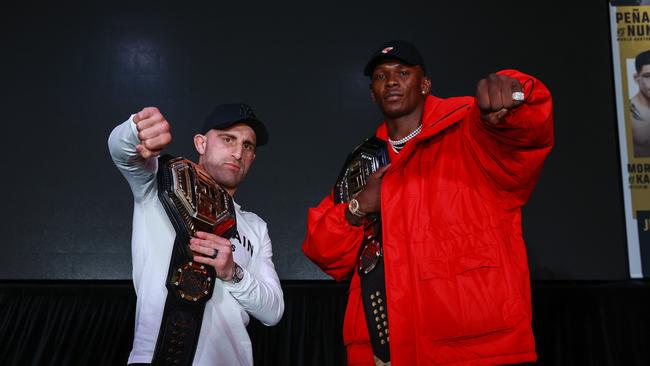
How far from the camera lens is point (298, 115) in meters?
3.19

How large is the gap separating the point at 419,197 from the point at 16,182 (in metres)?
2.44

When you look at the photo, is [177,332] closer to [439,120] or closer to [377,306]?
[377,306]

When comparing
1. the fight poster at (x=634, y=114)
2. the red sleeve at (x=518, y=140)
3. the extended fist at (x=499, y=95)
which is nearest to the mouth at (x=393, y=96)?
the red sleeve at (x=518, y=140)

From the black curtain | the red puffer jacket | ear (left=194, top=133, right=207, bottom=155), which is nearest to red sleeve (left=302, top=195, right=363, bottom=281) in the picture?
the red puffer jacket

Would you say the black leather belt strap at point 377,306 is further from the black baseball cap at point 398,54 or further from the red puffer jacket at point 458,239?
the black baseball cap at point 398,54

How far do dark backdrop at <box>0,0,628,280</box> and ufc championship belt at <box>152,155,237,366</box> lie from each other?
1668mm

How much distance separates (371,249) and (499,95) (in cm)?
65

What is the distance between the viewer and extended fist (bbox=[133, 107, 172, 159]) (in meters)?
1.10

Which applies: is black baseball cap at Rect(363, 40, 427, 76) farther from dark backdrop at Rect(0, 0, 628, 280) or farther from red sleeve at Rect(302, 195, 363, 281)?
dark backdrop at Rect(0, 0, 628, 280)

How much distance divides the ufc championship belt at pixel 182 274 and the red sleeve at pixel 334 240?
0.36 meters

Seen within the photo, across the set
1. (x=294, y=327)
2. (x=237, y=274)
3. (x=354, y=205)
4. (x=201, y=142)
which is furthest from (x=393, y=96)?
(x=294, y=327)

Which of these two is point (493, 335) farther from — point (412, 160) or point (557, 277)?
point (557, 277)

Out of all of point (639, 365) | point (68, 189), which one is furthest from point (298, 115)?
point (639, 365)

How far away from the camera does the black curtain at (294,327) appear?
8.45 ft
